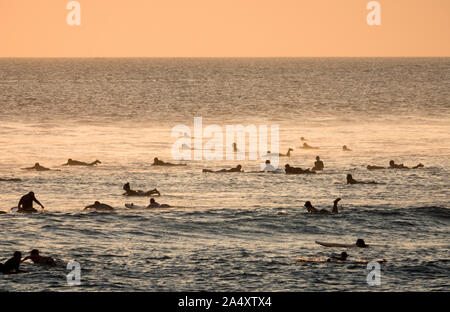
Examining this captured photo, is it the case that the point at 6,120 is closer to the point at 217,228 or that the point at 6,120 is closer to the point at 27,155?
the point at 27,155

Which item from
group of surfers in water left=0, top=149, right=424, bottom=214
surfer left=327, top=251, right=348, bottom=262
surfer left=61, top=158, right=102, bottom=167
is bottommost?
surfer left=327, top=251, right=348, bottom=262

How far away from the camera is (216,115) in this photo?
10781 centimetres

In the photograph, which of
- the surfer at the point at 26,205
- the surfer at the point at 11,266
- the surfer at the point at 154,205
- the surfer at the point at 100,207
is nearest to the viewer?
the surfer at the point at 11,266

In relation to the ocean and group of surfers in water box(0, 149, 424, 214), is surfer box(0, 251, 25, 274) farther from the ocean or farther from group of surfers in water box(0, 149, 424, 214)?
group of surfers in water box(0, 149, 424, 214)

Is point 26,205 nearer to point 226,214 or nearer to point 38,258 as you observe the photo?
point 226,214

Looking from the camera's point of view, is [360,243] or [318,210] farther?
[318,210]

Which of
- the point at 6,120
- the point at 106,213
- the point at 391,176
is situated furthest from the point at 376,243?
the point at 6,120

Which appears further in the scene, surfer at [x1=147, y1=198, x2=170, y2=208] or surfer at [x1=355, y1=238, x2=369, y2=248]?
surfer at [x1=147, y1=198, x2=170, y2=208]

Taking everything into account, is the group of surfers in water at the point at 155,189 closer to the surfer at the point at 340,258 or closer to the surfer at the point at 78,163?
the surfer at the point at 78,163

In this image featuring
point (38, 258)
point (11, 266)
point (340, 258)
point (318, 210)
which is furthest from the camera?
point (318, 210)

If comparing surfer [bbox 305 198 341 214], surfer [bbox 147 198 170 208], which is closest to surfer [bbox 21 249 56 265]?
surfer [bbox 147 198 170 208]

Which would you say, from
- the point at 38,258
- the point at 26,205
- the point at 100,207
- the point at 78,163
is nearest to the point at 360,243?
the point at 38,258

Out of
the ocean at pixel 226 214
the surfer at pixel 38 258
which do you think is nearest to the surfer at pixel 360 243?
the ocean at pixel 226 214

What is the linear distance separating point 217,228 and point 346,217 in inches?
259
